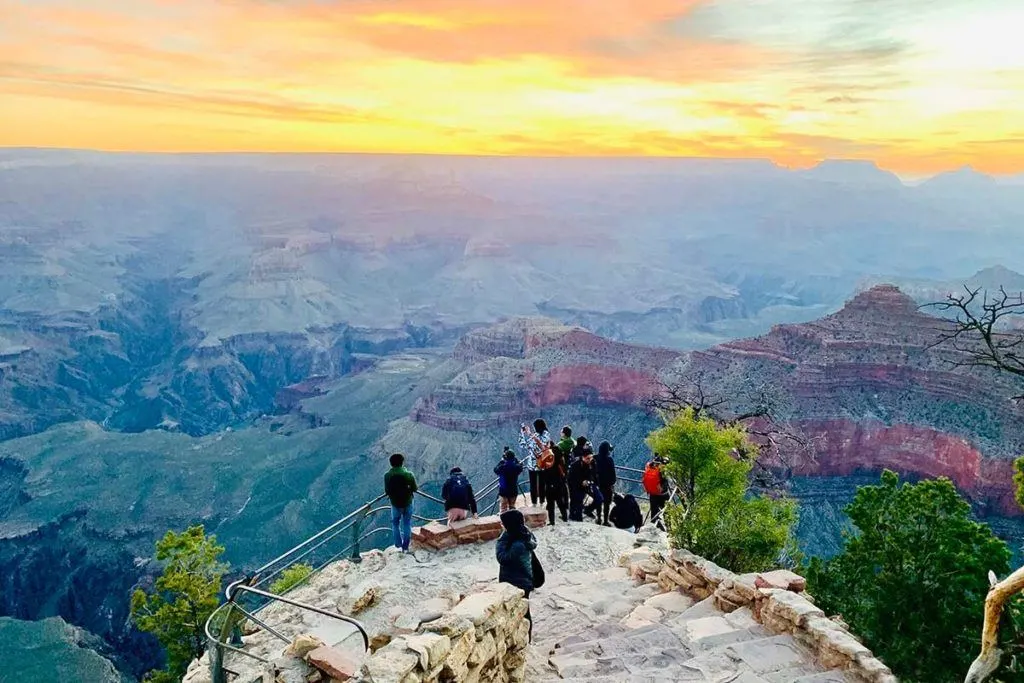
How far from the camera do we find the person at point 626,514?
1650 cm

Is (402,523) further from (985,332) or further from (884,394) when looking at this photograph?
(884,394)

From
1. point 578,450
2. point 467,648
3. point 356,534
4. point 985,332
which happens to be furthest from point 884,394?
point 467,648

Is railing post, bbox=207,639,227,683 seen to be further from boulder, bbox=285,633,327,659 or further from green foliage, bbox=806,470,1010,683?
green foliage, bbox=806,470,1010,683

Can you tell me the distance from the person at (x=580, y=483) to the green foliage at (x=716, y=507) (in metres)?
1.43

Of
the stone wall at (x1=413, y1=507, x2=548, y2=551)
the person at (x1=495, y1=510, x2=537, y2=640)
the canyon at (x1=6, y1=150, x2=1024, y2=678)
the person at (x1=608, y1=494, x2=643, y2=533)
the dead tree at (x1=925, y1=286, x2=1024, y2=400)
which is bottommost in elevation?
the canyon at (x1=6, y1=150, x2=1024, y2=678)

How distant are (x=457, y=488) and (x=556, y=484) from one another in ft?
6.79

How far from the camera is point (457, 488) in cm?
1437

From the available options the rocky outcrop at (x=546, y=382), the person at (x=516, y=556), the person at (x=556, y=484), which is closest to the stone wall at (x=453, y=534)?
the person at (x=556, y=484)

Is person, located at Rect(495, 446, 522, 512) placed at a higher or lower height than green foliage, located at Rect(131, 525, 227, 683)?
higher

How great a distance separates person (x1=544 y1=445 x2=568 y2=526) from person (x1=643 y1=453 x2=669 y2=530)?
7.02ft

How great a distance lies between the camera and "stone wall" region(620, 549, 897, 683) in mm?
8602

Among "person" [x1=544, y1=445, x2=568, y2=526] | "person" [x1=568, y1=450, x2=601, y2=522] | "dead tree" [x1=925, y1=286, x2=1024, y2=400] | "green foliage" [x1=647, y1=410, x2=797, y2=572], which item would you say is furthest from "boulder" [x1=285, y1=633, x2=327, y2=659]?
"dead tree" [x1=925, y1=286, x2=1024, y2=400]

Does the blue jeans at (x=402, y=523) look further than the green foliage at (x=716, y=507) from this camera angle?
Yes

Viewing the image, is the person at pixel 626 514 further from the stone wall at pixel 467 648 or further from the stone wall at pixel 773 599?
the stone wall at pixel 467 648
